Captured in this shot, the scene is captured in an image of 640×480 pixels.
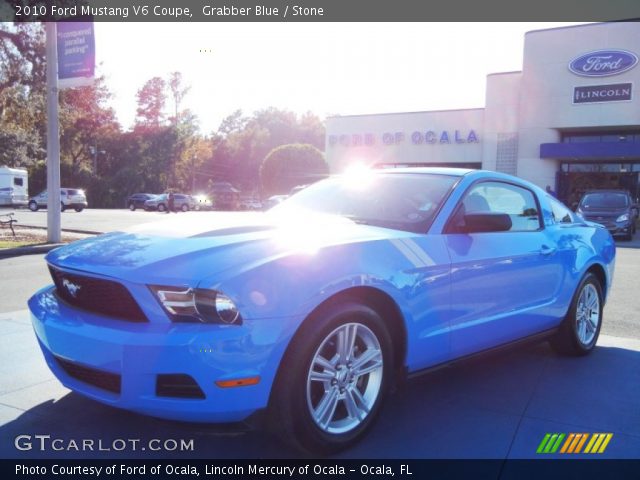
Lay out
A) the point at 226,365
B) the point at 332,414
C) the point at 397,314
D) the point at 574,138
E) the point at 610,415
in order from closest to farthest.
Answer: the point at 226,365
the point at 332,414
the point at 397,314
the point at 610,415
the point at 574,138

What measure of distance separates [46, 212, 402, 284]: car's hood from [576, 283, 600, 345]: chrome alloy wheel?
2.47 meters

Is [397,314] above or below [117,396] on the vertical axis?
above

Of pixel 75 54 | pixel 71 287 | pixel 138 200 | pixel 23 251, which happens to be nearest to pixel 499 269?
pixel 71 287

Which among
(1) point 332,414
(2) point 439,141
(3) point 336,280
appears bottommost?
(1) point 332,414

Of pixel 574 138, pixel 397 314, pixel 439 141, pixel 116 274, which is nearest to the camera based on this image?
pixel 116 274

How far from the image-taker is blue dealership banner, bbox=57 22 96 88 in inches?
505

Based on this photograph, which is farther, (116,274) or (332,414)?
(332,414)

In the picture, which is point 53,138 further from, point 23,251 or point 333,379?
point 333,379

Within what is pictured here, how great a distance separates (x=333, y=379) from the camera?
296cm

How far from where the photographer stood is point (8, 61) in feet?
65.1

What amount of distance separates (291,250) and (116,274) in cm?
87
